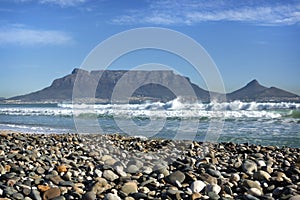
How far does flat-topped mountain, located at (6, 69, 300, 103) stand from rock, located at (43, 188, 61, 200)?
4.05 metres

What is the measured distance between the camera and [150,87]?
945 inches

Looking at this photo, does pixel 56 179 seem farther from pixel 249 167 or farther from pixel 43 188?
pixel 249 167

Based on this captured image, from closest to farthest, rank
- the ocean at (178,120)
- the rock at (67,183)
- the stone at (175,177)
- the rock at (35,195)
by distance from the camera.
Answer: the rock at (35,195)
the rock at (67,183)
the stone at (175,177)
the ocean at (178,120)

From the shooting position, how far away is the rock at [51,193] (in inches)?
151

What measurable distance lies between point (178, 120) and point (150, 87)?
439 cm

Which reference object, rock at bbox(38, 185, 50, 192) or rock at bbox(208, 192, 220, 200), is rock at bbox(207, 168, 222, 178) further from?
rock at bbox(38, 185, 50, 192)

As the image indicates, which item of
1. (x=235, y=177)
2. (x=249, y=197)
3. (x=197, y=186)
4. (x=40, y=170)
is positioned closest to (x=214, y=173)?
(x=235, y=177)

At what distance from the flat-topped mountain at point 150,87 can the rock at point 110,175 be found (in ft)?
11.5

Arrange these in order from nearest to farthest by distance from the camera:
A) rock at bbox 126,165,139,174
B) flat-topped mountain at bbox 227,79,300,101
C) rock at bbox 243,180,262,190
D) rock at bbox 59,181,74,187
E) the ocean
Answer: rock at bbox 243,180,262,190 < rock at bbox 59,181,74,187 < rock at bbox 126,165,139,174 < the ocean < flat-topped mountain at bbox 227,79,300,101

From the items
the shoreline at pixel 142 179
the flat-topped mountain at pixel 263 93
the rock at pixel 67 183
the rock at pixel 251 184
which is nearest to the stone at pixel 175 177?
the shoreline at pixel 142 179

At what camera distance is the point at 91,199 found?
146 inches

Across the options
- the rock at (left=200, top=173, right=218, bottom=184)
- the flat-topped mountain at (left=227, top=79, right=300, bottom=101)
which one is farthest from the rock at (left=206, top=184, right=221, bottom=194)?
the flat-topped mountain at (left=227, top=79, right=300, bottom=101)

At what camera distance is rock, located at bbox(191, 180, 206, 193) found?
12.9ft

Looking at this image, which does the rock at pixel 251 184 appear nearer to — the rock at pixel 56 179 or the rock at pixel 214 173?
the rock at pixel 214 173
